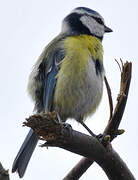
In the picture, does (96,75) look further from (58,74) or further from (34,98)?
(34,98)

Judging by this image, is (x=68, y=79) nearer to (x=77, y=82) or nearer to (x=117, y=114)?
(x=77, y=82)

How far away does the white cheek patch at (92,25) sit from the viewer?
14.4ft

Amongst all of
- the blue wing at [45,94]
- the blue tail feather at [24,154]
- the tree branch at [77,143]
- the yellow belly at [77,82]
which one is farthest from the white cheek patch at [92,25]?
the tree branch at [77,143]

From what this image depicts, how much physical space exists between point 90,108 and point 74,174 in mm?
1685

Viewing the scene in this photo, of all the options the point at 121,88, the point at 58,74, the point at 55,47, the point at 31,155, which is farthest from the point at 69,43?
the point at 121,88

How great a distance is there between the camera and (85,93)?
12.1 ft

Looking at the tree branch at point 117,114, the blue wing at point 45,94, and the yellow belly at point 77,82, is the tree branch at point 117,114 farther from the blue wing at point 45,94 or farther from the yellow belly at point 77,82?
the yellow belly at point 77,82

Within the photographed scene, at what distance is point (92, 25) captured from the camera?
4449 mm

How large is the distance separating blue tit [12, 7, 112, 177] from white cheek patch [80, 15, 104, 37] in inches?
13.9

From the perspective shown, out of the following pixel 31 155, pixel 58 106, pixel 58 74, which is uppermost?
pixel 58 74

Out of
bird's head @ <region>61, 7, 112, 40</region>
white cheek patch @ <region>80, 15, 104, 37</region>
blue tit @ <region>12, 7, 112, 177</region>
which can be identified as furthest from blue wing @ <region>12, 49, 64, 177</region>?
white cheek patch @ <region>80, 15, 104, 37</region>

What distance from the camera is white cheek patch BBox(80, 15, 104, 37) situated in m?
4.39

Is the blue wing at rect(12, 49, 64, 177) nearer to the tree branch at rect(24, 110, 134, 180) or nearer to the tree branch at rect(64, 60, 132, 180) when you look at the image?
the tree branch at rect(64, 60, 132, 180)

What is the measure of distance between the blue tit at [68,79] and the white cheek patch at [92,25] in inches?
13.9
